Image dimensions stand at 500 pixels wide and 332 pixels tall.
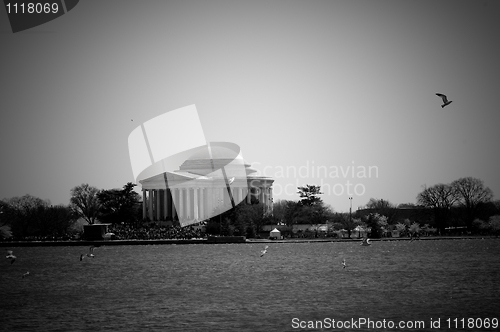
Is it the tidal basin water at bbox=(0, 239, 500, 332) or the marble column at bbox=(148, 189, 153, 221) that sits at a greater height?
the marble column at bbox=(148, 189, 153, 221)

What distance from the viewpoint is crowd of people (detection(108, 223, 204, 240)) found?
11081 cm

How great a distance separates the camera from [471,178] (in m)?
135

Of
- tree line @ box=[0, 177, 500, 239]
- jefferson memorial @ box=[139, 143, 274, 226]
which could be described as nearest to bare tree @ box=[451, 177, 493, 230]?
tree line @ box=[0, 177, 500, 239]

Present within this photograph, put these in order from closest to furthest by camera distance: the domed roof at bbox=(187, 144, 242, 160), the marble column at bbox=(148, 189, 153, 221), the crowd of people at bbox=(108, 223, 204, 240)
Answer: the crowd of people at bbox=(108, 223, 204, 240), the marble column at bbox=(148, 189, 153, 221), the domed roof at bbox=(187, 144, 242, 160)

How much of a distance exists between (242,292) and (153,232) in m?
68.2

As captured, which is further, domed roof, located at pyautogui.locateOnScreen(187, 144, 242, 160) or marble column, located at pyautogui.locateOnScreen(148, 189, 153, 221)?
domed roof, located at pyautogui.locateOnScreen(187, 144, 242, 160)

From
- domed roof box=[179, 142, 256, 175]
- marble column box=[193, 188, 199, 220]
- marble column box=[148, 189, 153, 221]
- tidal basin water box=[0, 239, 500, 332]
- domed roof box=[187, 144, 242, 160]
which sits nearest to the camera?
tidal basin water box=[0, 239, 500, 332]

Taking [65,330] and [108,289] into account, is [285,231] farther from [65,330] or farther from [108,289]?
[65,330]

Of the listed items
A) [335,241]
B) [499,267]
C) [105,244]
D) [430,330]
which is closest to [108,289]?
[430,330]

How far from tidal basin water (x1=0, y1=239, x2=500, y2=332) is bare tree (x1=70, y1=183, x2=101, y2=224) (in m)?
72.2

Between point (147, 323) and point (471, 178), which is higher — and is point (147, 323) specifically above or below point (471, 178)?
below

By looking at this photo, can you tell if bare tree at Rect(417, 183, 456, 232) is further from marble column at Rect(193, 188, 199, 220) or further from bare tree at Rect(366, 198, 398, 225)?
marble column at Rect(193, 188, 199, 220)

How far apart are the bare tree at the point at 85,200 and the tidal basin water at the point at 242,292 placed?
7218 cm

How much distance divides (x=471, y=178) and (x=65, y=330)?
4259 inches
